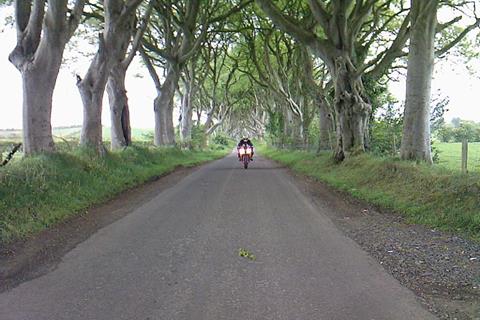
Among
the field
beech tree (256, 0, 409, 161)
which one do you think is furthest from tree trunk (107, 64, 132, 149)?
beech tree (256, 0, 409, 161)

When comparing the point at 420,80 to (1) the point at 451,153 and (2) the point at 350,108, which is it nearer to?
(2) the point at 350,108

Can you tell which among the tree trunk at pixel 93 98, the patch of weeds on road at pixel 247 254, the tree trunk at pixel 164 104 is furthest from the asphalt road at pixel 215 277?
the tree trunk at pixel 164 104

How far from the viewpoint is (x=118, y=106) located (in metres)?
20.9

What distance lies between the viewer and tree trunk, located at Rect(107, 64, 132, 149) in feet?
67.9

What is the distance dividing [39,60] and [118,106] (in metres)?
8.38

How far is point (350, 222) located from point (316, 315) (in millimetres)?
4781

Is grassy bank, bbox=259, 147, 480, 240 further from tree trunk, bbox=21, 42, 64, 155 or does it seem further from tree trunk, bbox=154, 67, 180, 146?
tree trunk, bbox=154, 67, 180, 146

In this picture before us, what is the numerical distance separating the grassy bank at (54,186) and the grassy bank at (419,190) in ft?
22.3

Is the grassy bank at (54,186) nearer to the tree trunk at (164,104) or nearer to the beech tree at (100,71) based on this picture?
the beech tree at (100,71)

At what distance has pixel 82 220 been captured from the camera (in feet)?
30.2

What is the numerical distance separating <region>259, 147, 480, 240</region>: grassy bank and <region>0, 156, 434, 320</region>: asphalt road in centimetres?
197

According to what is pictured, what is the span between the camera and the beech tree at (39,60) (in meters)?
12.6

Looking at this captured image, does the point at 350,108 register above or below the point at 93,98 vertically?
below

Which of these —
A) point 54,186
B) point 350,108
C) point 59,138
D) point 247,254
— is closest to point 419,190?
point 247,254
